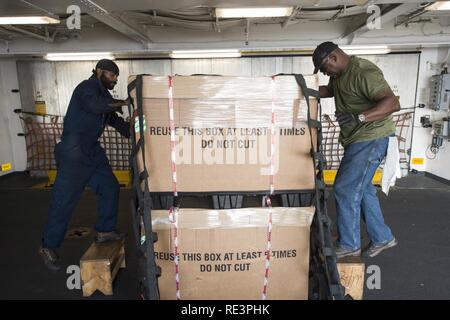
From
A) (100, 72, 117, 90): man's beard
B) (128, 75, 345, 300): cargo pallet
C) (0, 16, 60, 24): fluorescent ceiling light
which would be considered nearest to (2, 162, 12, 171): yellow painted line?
(0, 16, 60, 24): fluorescent ceiling light

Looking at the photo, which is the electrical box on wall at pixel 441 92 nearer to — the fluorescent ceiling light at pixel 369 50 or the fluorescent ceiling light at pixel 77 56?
the fluorescent ceiling light at pixel 369 50

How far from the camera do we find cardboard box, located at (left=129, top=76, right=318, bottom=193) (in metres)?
2.03

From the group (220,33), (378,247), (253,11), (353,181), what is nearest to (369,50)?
(220,33)

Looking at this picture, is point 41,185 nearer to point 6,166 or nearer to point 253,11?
point 6,166

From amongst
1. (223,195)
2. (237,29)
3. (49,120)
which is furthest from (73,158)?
(49,120)

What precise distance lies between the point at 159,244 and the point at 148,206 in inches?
13.6

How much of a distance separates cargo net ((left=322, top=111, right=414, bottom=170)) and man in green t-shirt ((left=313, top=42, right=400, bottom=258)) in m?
4.27

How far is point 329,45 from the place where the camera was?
8.50 feet

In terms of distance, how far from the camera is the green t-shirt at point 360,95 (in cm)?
257

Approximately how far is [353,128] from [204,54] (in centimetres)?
464

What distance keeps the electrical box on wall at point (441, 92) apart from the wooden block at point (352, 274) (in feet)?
17.8

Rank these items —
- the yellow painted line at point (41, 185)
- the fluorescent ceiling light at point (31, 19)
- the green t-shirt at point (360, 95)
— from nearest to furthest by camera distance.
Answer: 1. the green t-shirt at point (360, 95)
2. the fluorescent ceiling light at point (31, 19)
3. the yellow painted line at point (41, 185)

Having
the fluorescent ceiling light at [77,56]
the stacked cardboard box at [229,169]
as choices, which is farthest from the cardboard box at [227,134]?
the fluorescent ceiling light at [77,56]

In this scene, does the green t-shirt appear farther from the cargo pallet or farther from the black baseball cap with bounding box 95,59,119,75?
the black baseball cap with bounding box 95,59,119,75
